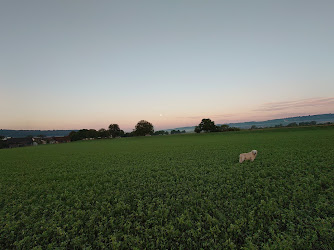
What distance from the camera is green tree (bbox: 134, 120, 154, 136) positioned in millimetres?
105562

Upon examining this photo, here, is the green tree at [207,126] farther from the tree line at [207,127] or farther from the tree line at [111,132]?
the tree line at [111,132]

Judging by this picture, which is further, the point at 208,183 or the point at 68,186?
the point at 68,186

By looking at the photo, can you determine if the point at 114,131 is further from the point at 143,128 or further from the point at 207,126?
A: the point at 207,126

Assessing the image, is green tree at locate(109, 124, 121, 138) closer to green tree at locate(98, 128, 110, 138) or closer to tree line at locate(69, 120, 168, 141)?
tree line at locate(69, 120, 168, 141)

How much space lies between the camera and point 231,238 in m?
3.88

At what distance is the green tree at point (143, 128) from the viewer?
346 feet

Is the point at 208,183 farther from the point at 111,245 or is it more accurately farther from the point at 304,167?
the point at 304,167

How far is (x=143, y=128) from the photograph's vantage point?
348 feet

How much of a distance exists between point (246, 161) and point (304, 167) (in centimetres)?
323

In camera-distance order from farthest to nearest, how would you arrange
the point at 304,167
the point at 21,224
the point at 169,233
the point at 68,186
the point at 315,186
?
1. the point at 304,167
2. the point at 68,186
3. the point at 315,186
4. the point at 21,224
5. the point at 169,233

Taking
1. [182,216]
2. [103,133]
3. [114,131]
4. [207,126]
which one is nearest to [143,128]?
[103,133]

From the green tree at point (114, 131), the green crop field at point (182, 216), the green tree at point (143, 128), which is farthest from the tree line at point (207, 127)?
the green crop field at point (182, 216)

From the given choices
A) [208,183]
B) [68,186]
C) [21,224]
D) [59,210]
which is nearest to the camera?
[21,224]

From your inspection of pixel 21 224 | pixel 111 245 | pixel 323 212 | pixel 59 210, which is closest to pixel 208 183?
pixel 323 212
